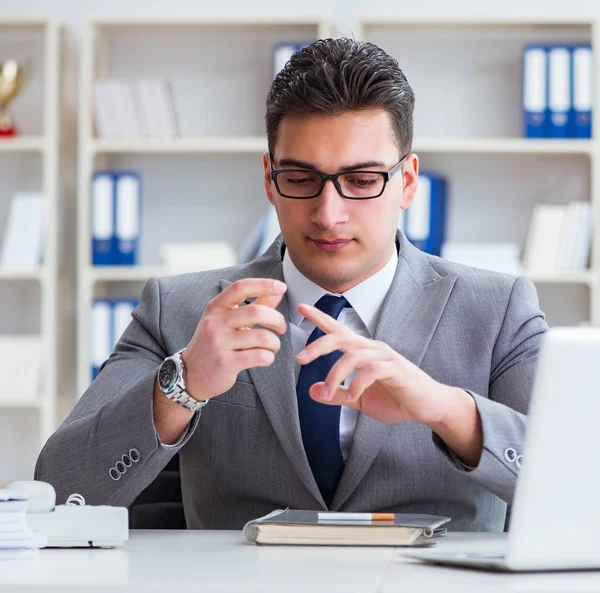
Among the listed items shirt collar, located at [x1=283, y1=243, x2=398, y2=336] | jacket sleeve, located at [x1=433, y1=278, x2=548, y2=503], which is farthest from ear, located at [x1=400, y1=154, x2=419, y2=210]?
jacket sleeve, located at [x1=433, y1=278, x2=548, y2=503]

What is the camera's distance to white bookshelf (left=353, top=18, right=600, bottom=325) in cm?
405

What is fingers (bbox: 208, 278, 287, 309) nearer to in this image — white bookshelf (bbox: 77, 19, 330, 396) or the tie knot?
the tie knot

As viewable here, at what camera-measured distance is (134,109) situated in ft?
13.0

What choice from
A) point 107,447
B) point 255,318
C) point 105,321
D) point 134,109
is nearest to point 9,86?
point 134,109

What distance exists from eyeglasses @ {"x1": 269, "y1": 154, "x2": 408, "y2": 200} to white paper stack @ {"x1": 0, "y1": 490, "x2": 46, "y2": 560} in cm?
66

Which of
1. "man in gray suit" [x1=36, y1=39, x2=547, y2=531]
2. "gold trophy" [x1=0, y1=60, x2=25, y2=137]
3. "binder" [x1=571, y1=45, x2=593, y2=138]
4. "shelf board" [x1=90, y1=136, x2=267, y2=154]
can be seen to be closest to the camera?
"man in gray suit" [x1=36, y1=39, x2=547, y2=531]

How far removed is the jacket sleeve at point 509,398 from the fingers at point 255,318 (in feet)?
0.88

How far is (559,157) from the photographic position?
405cm

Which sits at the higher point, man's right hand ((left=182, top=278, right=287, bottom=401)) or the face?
the face

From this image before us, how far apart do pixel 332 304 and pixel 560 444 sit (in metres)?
0.74

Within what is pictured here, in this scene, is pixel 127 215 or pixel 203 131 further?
pixel 203 131

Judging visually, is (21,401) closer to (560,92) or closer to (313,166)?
(560,92)

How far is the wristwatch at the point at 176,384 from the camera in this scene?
1.43 m

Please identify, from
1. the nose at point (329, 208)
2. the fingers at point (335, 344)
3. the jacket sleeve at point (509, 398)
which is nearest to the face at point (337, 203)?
the nose at point (329, 208)
